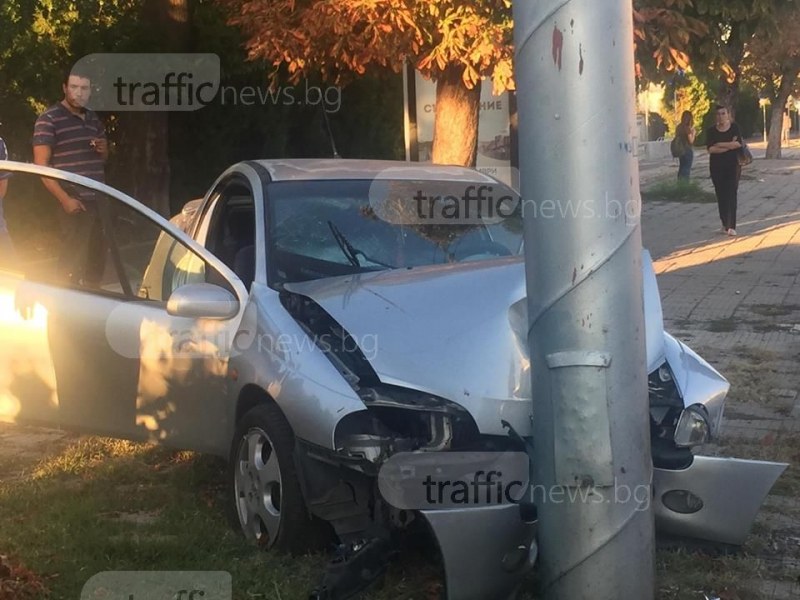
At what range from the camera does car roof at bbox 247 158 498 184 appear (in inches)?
232

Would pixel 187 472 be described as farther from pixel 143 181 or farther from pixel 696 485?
pixel 143 181

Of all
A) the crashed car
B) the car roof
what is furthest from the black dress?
the crashed car

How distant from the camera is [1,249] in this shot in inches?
284

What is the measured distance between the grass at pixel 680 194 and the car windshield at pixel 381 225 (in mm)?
18053

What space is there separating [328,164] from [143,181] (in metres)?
7.44

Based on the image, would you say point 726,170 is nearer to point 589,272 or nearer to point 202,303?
point 202,303

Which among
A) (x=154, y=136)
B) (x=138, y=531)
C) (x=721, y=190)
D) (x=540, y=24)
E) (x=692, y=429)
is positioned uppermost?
(x=154, y=136)

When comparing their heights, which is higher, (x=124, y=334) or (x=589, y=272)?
(x=589, y=272)

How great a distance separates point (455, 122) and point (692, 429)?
656 centimetres

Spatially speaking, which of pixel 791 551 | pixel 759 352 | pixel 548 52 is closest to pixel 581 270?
pixel 548 52

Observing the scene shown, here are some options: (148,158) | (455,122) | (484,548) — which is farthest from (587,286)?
(148,158)

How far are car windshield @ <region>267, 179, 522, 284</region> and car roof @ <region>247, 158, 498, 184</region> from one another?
0.06 metres

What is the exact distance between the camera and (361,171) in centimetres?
599

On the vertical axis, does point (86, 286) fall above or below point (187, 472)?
above
